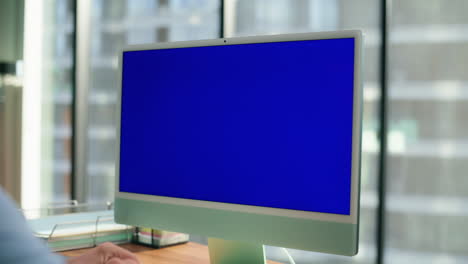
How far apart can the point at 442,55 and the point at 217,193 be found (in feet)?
4.68

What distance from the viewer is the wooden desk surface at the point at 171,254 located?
135 cm

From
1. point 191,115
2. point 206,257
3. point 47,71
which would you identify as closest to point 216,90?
point 191,115

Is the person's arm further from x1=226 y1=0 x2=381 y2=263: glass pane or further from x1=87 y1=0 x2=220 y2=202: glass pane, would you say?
x1=87 y1=0 x2=220 y2=202: glass pane

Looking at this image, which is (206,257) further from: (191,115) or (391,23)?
(391,23)

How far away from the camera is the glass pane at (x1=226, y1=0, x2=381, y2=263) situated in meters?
2.18

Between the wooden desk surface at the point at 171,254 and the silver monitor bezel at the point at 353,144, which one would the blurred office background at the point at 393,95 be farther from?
the silver monitor bezel at the point at 353,144

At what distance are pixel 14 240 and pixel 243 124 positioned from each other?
67 cm

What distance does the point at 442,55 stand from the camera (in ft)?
6.81

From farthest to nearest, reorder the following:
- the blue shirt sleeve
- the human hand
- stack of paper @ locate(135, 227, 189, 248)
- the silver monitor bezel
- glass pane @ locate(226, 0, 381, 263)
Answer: glass pane @ locate(226, 0, 381, 263), stack of paper @ locate(135, 227, 189, 248), the human hand, the silver monitor bezel, the blue shirt sleeve

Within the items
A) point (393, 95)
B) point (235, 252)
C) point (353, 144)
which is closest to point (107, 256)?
point (235, 252)

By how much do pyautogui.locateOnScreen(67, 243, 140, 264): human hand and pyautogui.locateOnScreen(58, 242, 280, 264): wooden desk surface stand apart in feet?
0.76

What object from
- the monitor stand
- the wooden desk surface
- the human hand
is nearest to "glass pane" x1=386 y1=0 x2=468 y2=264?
the wooden desk surface

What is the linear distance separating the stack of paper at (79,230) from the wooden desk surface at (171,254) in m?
0.03

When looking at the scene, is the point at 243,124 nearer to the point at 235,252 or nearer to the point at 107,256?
the point at 235,252
